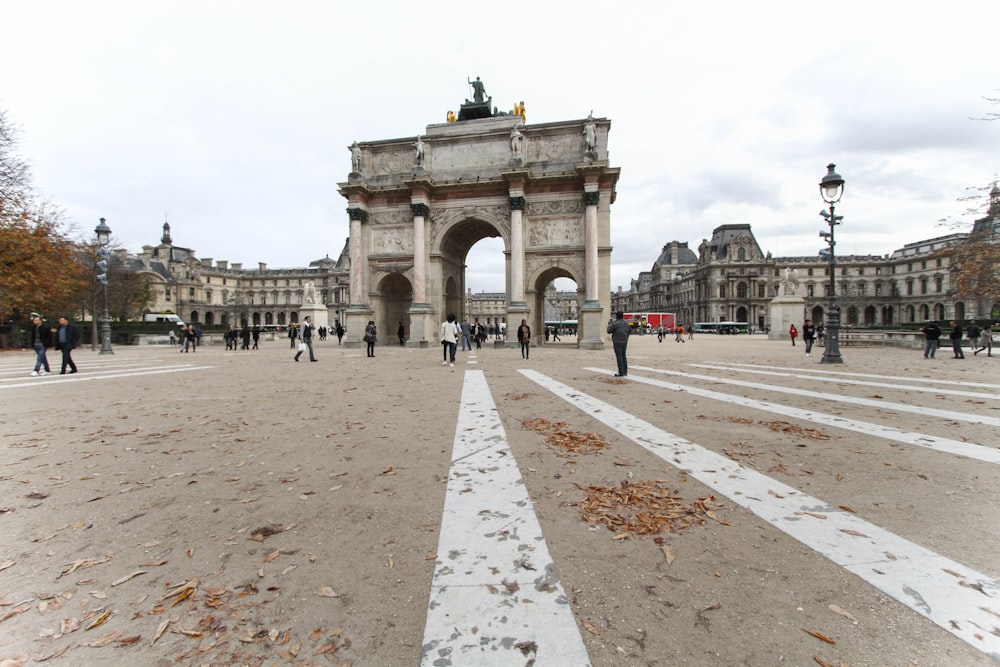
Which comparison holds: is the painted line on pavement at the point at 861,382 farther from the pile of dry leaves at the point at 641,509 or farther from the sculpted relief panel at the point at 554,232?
the sculpted relief panel at the point at 554,232

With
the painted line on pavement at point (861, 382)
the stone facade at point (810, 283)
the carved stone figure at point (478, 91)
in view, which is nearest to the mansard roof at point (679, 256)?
the stone facade at point (810, 283)

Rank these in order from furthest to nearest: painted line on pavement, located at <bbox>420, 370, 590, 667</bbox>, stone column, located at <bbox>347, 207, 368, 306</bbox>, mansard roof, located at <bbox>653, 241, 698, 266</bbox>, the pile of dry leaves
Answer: mansard roof, located at <bbox>653, 241, 698, 266</bbox>
stone column, located at <bbox>347, 207, 368, 306</bbox>
the pile of dry leaves
painted line on pavement, located at <bbox>420, 370, 590, 667</bbox>

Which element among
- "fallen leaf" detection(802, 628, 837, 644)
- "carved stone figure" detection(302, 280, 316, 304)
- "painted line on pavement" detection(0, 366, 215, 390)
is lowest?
"fallen leaf" detection(802, 628, 837, 644)

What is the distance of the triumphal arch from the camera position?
2488cm

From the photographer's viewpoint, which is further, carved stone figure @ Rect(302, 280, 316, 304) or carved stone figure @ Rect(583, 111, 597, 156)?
carved stone figure @ Rect(302, 280, 316, 304)

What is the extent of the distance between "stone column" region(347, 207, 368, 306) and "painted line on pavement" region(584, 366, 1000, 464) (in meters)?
23.7

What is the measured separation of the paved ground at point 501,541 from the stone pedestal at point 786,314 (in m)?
29.8

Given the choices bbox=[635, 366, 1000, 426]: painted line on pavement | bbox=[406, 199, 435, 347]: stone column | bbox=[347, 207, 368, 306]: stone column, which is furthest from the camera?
bbox=[347, 207, 368, 306]: stone column

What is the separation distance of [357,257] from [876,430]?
27.1 metres

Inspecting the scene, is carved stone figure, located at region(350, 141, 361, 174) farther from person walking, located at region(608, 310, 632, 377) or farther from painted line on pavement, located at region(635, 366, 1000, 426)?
painted line on pavement, located at region(635, 366, 1000, 426)

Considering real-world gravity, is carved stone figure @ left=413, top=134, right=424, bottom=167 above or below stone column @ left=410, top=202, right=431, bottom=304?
above

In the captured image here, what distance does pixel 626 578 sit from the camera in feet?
7.34

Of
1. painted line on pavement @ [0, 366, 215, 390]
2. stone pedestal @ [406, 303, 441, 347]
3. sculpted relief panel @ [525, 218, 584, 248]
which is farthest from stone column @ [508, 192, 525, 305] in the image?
painted line on pavement @ [0, 366, 215, 390]

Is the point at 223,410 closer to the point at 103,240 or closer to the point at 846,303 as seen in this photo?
the point at 103,240
